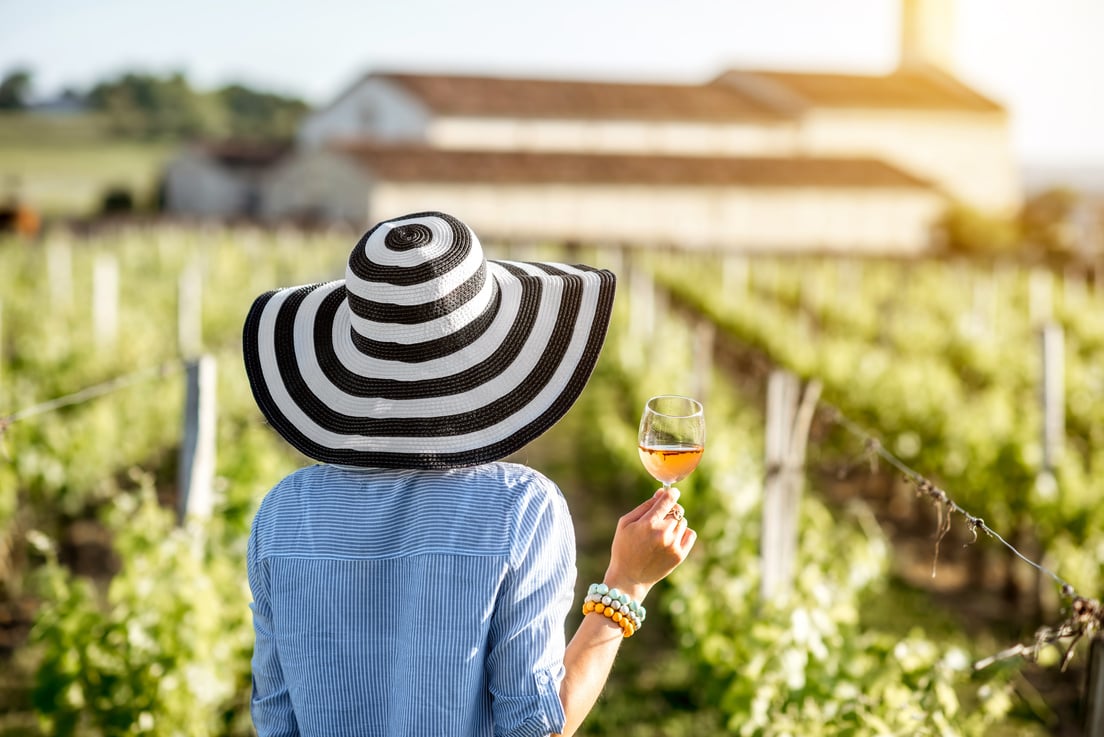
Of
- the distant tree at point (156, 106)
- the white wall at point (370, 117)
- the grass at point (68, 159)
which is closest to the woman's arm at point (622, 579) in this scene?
the white wall at point (370, 117)

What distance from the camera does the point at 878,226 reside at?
3697 cm

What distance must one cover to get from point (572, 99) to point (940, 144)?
621 inches

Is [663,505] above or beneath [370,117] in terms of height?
beneath

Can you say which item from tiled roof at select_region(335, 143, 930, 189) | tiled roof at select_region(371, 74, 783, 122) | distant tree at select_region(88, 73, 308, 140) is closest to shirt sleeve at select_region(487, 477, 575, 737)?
tiled roof at select_region(335, 143, 930, 189)

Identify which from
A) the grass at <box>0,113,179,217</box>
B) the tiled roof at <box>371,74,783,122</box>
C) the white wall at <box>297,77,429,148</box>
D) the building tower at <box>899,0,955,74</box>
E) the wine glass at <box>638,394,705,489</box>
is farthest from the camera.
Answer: the grass at <box>0,113,179,217</box>

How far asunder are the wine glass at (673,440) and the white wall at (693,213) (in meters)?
32.5

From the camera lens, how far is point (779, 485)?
13.3 feet

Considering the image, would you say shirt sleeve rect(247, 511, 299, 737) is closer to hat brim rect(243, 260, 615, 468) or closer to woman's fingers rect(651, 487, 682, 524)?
hat brim rect(243, 260, 615, 468)

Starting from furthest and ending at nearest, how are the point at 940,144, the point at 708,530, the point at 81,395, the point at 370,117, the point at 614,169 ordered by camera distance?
1. the point at 940,144
2. the point at 370,117
3. the point at 614,169
4. the point at 708,530
5. the point at 81,395

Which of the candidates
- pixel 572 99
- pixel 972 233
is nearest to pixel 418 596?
pixel 972 233

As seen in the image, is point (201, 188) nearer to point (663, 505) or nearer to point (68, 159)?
point (68, 159)

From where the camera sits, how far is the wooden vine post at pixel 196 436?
4031mm

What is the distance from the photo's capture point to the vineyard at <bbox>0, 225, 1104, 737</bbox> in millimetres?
3340

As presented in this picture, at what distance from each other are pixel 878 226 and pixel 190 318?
1169 inches
